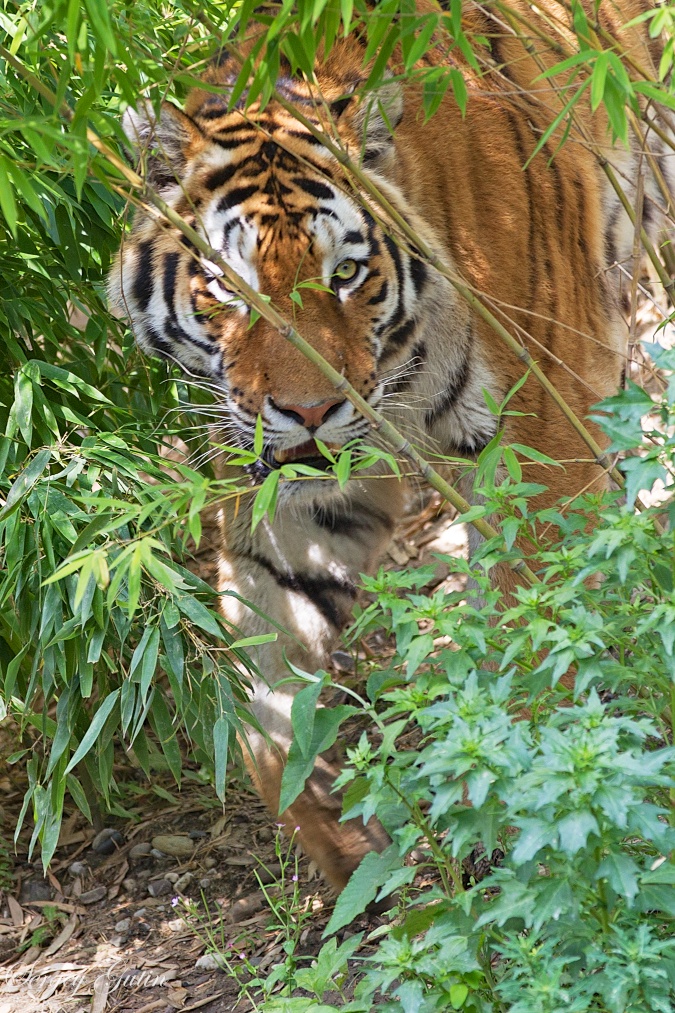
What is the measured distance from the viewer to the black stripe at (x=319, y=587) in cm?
261

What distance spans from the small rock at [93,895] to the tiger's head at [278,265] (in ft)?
4.06

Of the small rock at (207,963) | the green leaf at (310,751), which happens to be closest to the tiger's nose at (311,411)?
the green leaf at (310,751)

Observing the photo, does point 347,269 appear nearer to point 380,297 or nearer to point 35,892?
point 380,297

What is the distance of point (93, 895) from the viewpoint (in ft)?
8.80

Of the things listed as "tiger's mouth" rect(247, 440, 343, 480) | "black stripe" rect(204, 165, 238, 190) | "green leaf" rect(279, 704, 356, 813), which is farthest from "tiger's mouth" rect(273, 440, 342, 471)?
"green leaf" rect(279, 704, 356, 813)

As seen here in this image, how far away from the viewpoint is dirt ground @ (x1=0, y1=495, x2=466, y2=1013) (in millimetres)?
2316

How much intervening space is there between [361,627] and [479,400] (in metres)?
0.89

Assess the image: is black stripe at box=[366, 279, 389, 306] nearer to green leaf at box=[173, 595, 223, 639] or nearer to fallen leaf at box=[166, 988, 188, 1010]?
green leaf at box=[173, 595, 223, 639]

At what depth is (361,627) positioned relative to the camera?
59.5 inches

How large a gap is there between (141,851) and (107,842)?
0.11 metres

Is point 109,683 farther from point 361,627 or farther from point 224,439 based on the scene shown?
point 361,627

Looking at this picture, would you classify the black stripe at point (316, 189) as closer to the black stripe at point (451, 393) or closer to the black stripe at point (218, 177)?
the black stripe at point (218, 177)

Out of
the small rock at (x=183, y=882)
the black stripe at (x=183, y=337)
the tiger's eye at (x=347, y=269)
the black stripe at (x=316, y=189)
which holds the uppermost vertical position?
the black stripe at (x=316, y=189)

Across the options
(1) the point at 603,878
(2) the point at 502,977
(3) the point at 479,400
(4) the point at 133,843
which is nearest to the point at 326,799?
(4) the point at 133,843
